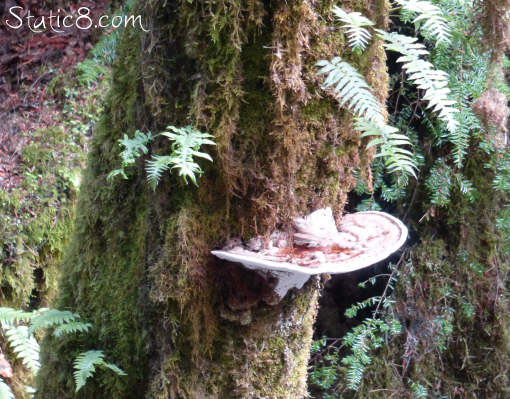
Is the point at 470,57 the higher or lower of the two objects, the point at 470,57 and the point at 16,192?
the higher

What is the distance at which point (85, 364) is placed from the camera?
202cm

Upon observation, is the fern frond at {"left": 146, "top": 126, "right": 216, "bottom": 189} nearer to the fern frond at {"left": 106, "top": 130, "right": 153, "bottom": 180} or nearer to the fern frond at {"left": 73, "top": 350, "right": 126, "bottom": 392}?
the fern frond at {"left": 106, "top": 130, "right": 153, "bottom": 180}

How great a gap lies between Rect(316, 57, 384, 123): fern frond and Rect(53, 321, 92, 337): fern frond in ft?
5.04

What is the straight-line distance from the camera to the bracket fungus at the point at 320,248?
177 centimetres

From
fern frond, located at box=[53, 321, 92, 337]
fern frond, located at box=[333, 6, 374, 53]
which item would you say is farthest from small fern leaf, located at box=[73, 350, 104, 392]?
fern frond, located at box=[333, 6, 374, 53]

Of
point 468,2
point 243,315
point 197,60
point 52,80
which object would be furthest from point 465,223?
point 52,80

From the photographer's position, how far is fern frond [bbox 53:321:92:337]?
2107 millimetres

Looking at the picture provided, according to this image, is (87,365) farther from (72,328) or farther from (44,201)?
(44,201)

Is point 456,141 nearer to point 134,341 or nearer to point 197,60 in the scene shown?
point 197,60

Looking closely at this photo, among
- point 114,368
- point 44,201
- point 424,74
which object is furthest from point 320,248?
point 44,201

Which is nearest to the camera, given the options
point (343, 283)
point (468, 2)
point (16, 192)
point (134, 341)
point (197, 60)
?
point (197, 60)

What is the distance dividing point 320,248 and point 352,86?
683 mm

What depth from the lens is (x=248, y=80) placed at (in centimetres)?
199

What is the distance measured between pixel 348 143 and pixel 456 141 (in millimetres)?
1056
